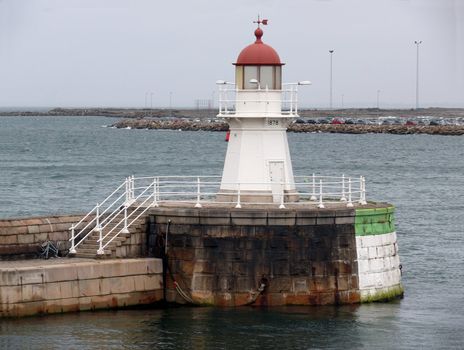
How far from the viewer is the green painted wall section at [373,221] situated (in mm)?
24672

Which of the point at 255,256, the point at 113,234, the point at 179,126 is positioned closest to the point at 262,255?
the point at 255,256

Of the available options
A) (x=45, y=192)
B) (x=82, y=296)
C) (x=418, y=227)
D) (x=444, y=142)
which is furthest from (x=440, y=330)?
(x=444, y=142)

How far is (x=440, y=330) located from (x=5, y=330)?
27.0ft

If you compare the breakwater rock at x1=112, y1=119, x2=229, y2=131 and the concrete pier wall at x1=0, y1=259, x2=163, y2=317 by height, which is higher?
the breakwater rock at x1=112, y1=119, x2=229, y2=131

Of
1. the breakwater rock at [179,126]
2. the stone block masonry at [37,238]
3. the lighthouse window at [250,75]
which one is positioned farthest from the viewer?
the breakwater rock at [179,126]

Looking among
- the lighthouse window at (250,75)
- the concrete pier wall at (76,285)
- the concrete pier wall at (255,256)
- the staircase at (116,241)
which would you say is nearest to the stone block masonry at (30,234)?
the concrete pier wall at (76,285)

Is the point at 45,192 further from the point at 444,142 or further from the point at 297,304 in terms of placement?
the point at 444,142

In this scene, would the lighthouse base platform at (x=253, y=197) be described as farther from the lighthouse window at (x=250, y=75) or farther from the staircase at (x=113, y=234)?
the lighthouse window at (x=250, y=75)

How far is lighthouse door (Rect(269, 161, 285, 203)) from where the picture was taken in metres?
26.0

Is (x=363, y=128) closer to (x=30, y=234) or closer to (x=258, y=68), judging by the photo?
(x=258, y=68)

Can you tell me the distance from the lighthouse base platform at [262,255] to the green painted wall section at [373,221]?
0.15ft

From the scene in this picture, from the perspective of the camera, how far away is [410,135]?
136 meters

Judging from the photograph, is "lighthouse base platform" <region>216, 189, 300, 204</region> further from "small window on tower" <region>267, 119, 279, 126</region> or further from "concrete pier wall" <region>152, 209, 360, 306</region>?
"concrete pier wall" <region>152, 209, 360, 306</region>

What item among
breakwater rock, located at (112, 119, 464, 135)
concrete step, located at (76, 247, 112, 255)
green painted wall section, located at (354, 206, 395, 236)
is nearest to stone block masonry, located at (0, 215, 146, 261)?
concrete step, located at (76, 247, 112, 255)
